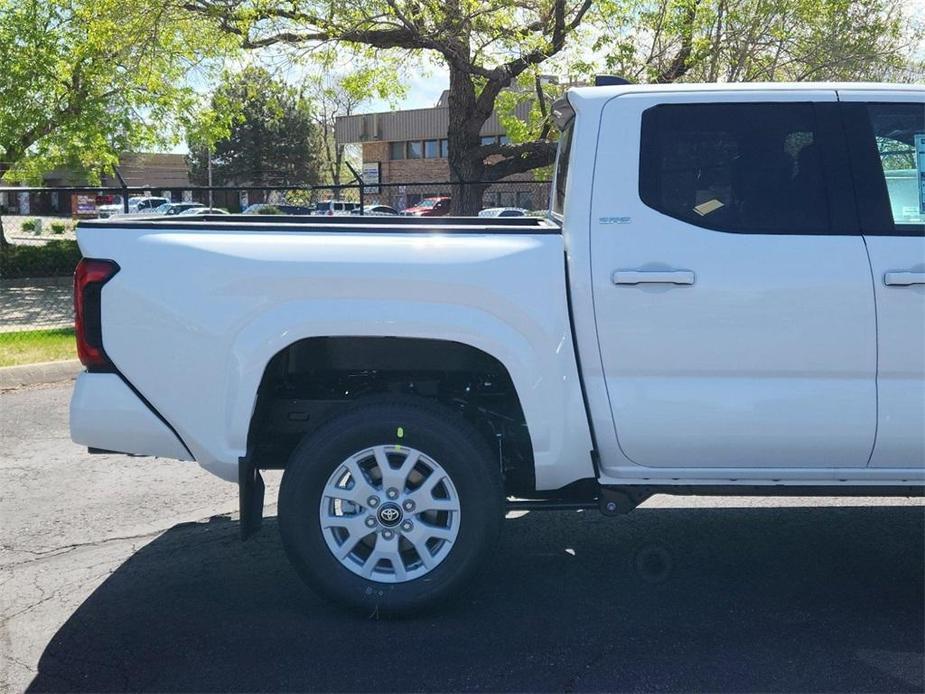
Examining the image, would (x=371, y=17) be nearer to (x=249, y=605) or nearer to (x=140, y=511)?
(x=140, y=511)

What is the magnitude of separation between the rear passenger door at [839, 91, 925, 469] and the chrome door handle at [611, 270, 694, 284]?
72 centimetres

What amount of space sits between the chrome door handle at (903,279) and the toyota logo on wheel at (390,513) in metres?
2.06

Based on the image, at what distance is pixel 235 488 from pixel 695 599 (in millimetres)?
3045

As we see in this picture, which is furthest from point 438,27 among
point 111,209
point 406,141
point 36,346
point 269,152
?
point 269,152

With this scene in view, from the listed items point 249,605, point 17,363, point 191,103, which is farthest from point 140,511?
point 191,103

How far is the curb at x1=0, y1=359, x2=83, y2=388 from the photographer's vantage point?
9.42 metres

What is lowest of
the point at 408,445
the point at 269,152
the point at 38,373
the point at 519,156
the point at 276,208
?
the point at 38,373

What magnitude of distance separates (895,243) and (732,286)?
662 mm

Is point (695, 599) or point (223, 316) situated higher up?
point (223, 316)

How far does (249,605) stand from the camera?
4250mm

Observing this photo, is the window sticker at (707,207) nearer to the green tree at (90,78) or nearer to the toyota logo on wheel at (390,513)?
the toyota logo on wheel at (390,513)

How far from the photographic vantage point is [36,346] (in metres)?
11.1

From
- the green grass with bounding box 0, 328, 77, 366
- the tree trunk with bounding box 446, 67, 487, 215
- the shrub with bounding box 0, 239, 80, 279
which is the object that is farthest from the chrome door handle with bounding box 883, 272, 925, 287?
the shrub with bounding box 0, 239, 80, 279

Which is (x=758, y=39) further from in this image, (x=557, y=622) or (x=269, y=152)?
(x=269, y=152)
